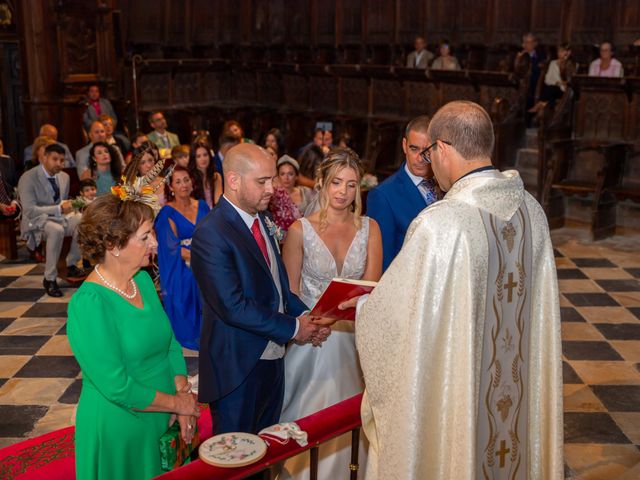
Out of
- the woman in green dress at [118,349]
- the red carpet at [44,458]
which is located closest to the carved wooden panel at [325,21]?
the red carpet at [44,458]

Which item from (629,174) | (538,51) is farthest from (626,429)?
(538,51)

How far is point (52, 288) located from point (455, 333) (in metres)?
5.60

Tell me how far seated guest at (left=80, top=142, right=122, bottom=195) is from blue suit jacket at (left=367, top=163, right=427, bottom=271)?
4.38 metres

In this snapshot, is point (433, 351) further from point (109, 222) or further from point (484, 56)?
point (484, 56)

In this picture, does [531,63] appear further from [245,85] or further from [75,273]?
[75,273]

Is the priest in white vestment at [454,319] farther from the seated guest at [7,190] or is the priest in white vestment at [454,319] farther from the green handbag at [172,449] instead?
the seated guest at [7,190]

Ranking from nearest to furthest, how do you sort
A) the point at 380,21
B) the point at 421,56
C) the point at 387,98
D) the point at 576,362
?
the point at 576,362 → the point at 387,98 → the point at 421,56 → the point at 380,21

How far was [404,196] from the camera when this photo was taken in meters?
4.09

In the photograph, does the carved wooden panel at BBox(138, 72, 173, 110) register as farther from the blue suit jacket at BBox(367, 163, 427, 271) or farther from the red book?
the red book

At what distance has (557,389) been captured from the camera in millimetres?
2924

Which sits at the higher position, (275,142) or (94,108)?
(94,108)

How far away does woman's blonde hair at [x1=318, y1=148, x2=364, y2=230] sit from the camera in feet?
12.7

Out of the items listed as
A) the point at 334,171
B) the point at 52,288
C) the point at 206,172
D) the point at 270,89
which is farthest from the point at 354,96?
the point at 334,171

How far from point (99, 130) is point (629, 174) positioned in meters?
6.49
